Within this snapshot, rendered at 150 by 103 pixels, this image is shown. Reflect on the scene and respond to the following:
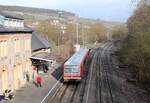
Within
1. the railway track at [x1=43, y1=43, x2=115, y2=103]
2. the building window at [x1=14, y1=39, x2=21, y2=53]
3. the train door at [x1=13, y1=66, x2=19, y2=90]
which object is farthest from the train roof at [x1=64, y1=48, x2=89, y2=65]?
the train door at [x1=13, y1=66, x2=19, y2=90]

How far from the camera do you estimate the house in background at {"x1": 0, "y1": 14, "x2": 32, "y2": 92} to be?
1221 inches

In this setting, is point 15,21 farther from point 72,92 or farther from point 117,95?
point 117,95

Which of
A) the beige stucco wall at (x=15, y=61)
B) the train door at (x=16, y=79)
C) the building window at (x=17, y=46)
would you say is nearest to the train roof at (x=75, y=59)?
the beige stucco wall at (x=15, y=61)

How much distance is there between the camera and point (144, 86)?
128 ft

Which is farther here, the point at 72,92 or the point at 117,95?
the point at 72,92

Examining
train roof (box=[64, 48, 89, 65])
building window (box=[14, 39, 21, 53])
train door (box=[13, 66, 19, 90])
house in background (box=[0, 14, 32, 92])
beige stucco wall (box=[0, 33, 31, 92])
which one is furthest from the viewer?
train roof (box=[64, 48, 89, 65])

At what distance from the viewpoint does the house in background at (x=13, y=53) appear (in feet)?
102

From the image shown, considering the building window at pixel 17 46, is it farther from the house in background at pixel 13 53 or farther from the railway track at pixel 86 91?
the railway track at pixel 86 91

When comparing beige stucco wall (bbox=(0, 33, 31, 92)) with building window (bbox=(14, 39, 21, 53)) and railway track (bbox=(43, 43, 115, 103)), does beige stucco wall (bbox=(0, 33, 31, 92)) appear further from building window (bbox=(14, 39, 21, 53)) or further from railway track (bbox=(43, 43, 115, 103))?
railway track (bbox=(43, 43, 115, 103))

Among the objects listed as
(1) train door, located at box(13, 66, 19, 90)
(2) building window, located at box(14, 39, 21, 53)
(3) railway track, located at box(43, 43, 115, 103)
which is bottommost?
(3) railway track, located at box(43, 43, 115, 103)

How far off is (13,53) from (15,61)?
1029 millimetres

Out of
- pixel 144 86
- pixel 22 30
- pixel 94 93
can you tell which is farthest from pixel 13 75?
pixel 144 86

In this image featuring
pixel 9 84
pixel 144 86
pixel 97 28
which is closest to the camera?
pixel 9 84

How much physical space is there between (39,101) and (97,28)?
128 meters
